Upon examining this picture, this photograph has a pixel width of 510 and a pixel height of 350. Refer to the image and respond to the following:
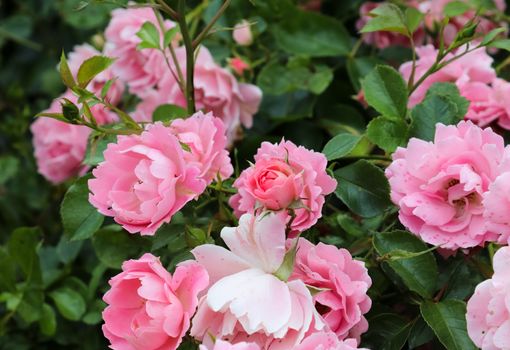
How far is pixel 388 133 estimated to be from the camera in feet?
2.23

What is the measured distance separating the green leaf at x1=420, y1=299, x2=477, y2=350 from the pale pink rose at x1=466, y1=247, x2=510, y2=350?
0.05 metres

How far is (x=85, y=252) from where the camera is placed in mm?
1000

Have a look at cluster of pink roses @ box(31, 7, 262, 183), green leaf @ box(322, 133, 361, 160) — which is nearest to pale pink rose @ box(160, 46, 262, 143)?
cluster of pink roses @ box(31, 7, 262, 183)

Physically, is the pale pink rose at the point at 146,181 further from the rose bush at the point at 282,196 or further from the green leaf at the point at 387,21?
the green leaf at the point at 387,21

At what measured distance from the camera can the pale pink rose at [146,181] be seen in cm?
58

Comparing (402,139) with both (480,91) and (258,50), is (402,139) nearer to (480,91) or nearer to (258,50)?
(480,91)

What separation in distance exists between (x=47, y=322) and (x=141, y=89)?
0.27 m

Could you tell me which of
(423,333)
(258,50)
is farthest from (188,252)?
(258,50)

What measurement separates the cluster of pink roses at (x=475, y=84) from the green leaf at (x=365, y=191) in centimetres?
13

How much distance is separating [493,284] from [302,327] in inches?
4.8

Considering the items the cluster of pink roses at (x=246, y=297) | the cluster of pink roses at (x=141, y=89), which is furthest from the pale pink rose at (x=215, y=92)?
the cluster of pink roses at (x=246, y=297)

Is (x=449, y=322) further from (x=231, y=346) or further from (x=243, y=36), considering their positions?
(x=243, y=36)

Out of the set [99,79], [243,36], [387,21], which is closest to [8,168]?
[99,79]

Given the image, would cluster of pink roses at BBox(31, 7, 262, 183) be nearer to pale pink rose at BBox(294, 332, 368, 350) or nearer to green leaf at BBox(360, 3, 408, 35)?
green leaf at BBox(360, 3, 408, 35)
